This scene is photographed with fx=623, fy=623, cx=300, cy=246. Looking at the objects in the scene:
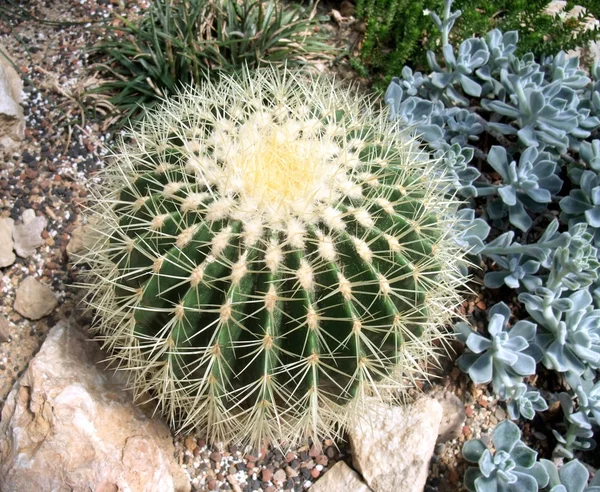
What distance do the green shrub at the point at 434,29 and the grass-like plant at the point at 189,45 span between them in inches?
12.6

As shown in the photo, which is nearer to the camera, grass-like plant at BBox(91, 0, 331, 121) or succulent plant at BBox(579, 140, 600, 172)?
succulent plant at BBox(579, 140, 600, 172)

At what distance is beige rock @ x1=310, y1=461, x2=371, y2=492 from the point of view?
253cm

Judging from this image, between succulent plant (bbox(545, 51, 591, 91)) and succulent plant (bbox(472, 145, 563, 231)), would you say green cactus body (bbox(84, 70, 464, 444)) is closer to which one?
succulent plant (bbox(472, 145, 563, 231))

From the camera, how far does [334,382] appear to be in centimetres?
195

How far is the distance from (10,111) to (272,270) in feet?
6.95

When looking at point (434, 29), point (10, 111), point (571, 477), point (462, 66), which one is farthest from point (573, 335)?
point (10, 111)

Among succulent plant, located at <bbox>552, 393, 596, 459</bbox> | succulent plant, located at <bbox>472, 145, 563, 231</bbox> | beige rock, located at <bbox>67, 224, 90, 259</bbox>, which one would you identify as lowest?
succulent plant, located at <bbox>552, 393, 596, 459</bbox>

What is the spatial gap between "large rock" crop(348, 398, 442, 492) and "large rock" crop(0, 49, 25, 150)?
7.56ft

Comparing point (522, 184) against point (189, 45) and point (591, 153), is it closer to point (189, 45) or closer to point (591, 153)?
point (591, 153)

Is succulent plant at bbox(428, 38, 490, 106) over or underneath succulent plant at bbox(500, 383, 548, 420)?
over

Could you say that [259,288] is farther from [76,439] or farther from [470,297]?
[470,297]

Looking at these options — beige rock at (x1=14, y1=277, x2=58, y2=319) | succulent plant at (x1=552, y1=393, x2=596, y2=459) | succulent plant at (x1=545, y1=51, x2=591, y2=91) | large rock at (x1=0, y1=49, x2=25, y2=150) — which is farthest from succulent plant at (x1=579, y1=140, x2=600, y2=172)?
large rock at (x1=0, y1=49, x2=25, y2=150)

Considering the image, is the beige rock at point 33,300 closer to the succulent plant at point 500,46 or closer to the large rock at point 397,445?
the large rock at point 397,445

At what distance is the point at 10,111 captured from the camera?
3.22m
